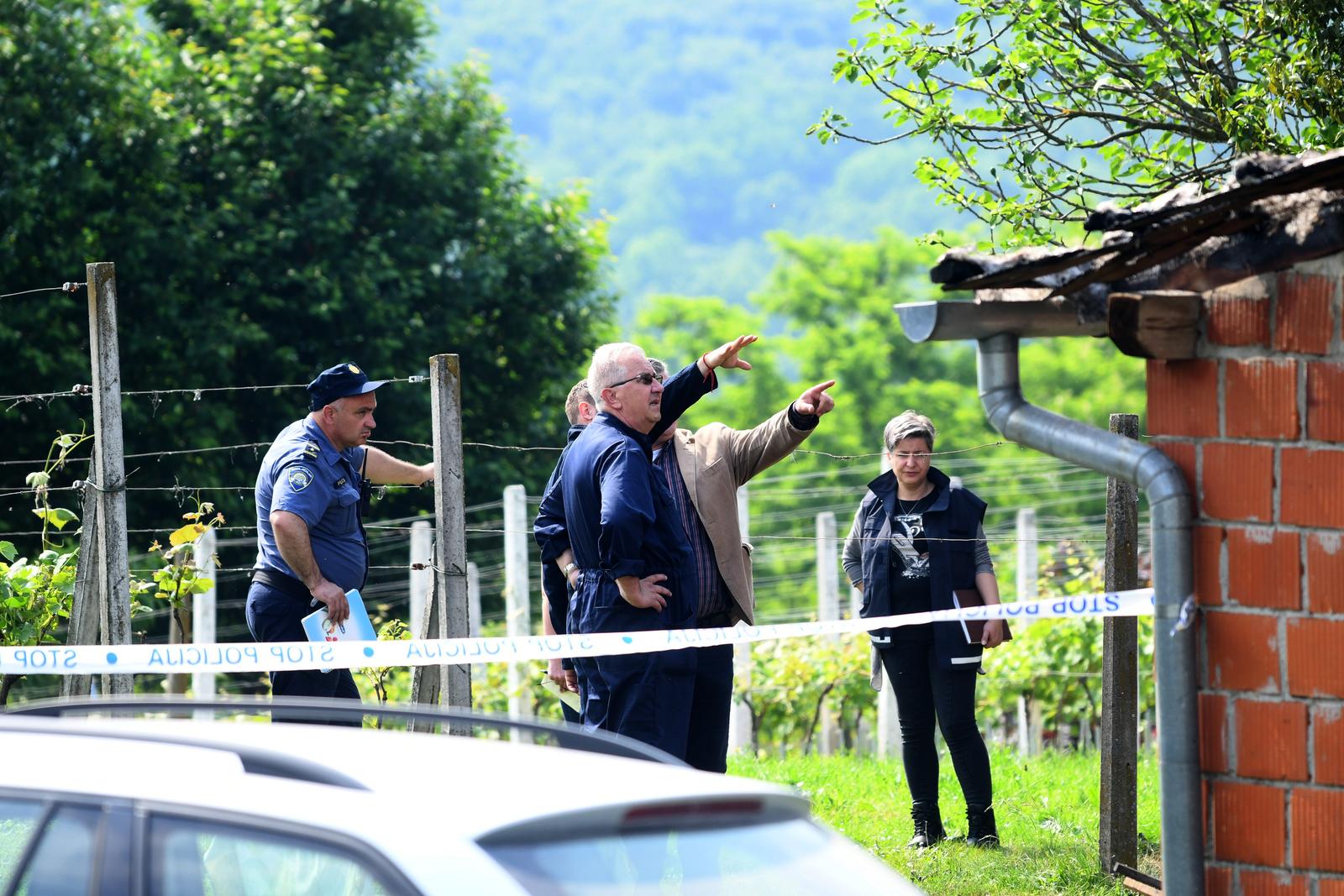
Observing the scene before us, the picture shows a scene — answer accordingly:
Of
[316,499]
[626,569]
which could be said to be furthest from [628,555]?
[316,499]

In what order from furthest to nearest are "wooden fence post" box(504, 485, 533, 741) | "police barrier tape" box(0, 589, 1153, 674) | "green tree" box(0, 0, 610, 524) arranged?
1. "green tree" box(0, 0, 610, 524)
2. "wooden fence post" box(504, 485, 533, 741)
3. "police barrier tape" box(0, 589, 1153, 674)

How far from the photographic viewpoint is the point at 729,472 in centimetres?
630

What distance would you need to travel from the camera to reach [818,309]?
56812 mm

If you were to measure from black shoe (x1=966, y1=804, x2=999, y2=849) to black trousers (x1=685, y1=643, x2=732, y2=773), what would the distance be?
57.3 inches

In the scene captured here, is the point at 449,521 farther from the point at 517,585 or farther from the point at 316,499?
the point at 517,585

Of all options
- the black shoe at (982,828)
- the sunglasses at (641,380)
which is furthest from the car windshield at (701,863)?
the black shoe at (982,828)

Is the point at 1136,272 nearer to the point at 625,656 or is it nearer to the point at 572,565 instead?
the point at 625,656

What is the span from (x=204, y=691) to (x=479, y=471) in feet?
19.4

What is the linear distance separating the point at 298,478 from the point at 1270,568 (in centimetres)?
361

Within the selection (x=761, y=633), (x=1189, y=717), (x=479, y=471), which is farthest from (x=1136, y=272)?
(x=479, y=471)

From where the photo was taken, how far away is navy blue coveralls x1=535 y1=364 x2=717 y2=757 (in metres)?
5.49

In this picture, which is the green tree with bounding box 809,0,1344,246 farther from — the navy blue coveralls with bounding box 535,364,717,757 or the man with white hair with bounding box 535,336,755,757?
the navy blue coveralls with bounding box 535,364,717,757

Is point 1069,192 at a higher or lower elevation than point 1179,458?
higher

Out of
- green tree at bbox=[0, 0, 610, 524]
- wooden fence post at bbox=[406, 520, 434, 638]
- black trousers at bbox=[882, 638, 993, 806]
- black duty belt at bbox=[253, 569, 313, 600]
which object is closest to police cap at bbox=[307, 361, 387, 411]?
black duty belt at bbox=[253, 569, 313, 600]
